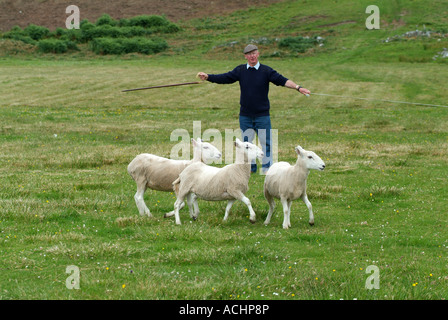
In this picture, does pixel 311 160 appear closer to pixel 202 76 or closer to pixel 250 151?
pixel 250 151

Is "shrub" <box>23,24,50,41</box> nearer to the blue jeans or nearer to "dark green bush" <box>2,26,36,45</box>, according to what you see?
"dark green bush" <box>2,26,36,45</box>

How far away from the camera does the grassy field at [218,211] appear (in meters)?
6.74

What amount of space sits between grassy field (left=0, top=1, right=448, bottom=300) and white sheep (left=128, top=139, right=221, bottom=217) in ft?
1.79

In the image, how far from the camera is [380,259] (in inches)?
312

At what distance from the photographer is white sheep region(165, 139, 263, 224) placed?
974 cm

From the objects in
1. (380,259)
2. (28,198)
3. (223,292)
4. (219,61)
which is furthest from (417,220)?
(219,61)

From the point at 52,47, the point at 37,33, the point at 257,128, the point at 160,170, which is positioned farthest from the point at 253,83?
the point at 37,33

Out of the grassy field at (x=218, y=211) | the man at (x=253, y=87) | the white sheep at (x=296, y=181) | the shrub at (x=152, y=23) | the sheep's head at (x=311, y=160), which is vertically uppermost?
the shrub at (x=152, y=23)

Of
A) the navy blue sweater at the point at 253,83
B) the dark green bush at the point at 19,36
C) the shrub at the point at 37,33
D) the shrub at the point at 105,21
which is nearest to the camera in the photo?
the navy blue sweater at the point at 253,83

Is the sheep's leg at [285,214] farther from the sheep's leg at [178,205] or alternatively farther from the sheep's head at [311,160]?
the sheep's leg at [178,205]

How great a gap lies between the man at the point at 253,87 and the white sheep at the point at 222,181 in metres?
2.44

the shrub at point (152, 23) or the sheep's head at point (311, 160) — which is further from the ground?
the shrub at point (152, 23)

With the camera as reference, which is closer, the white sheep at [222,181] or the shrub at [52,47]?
the white sheep at [222,181]

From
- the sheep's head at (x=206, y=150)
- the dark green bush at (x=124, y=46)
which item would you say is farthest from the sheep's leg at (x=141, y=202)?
the dark green bush at (x=124, y=46)
